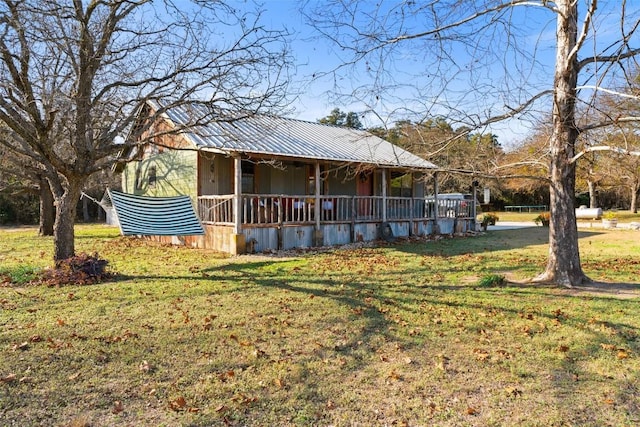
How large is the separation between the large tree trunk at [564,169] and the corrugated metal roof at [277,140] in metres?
2.79

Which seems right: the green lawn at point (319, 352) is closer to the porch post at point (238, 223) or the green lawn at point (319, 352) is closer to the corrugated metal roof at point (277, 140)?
the porch post at point (238, 223)

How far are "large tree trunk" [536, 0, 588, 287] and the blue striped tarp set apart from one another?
324 inches

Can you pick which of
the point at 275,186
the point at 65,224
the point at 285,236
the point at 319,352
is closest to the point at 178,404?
the point at 319,352

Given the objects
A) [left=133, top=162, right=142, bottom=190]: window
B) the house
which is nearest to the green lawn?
the house

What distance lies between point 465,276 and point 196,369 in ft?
19.5

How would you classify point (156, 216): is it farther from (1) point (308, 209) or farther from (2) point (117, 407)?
(2) point (117, 407)

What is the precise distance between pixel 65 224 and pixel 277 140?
746 centimetres

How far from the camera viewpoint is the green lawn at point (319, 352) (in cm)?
320

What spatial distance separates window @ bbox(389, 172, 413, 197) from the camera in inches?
785

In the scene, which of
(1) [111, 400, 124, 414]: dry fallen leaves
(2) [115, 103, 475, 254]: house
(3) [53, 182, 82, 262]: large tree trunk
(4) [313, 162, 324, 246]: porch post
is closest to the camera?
(1) [111, 400, 124, 414]: dry fallen leaves

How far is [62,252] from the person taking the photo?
27.3ft

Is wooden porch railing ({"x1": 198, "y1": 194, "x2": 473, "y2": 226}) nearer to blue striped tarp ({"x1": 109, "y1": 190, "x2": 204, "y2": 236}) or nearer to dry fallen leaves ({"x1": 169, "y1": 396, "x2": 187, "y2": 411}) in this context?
blue striped tarp ({"x1": 109, "y1": 190, "x2": 204, "y2": 236})

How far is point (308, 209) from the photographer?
46.3 feet

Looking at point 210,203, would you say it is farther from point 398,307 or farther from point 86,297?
point 398,307
